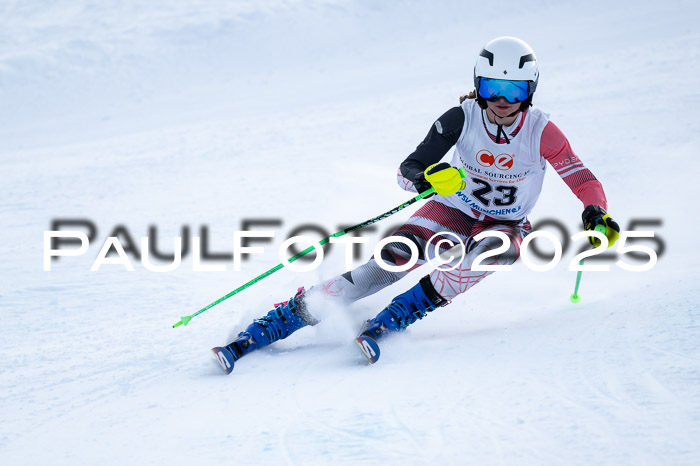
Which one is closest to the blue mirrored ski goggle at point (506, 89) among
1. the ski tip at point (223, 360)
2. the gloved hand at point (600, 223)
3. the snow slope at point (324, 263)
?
the gloved hand at point (600, 223)

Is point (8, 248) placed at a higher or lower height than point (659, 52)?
lower

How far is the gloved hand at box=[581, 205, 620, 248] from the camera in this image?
3.35 m

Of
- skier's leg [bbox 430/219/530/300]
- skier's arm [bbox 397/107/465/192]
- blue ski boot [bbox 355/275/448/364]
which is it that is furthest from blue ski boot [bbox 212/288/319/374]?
skier's arm [bbox 397/107/465/192]

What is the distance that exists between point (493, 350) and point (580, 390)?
59 centimetres

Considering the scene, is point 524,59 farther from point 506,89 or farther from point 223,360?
point 223,360

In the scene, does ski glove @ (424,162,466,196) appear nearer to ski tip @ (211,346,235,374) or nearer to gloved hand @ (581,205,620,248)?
gloved hand @ (581,205,620,248)

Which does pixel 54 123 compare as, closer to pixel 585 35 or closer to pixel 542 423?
pixel 585 35

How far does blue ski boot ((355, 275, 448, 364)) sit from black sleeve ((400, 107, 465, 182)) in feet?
1.83

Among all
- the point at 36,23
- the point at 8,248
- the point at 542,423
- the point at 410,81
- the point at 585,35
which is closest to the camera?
the point at 542,423

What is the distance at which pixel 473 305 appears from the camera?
4.30m

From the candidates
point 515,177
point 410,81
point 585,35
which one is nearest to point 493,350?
point 515,177

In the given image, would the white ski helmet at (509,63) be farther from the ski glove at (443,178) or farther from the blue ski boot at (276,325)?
the blue ski boot at (276,325)

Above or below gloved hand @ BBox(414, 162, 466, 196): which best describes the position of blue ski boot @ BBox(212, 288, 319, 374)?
below

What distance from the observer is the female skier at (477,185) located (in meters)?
3.46
